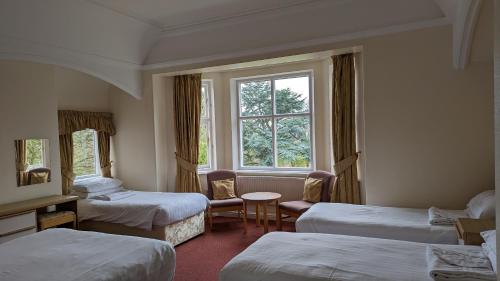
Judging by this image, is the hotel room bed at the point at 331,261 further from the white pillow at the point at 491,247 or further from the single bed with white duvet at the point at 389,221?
the single bed with white duvet at the point at 389,221

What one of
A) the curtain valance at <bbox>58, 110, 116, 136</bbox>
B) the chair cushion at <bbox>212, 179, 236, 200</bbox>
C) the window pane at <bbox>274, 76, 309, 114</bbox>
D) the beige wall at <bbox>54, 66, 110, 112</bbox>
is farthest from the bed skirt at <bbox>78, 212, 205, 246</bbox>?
the window pane at <bbox>274, 76, 309, 114</bbox>

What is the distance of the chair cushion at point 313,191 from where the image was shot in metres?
4.87

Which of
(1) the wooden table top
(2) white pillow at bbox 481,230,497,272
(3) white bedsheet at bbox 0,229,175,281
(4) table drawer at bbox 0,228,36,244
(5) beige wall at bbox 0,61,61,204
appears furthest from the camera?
(1) the wooden table top

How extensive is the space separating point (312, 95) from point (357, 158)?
4.34 ft

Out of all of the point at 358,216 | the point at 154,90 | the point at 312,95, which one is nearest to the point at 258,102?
the point at 312,95

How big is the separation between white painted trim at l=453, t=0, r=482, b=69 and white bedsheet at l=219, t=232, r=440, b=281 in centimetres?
197

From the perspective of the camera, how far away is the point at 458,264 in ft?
6.64

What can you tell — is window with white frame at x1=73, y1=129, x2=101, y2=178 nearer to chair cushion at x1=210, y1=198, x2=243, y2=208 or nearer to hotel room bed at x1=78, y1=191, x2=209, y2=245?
hotel room bed at x1=78, y1=191, x2=209, y2=245

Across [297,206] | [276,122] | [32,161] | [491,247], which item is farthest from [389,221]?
[32,161]

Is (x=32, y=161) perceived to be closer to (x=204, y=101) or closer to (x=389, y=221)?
(x=204, y=101)

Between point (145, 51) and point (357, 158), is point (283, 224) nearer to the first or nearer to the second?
point (357, 158)

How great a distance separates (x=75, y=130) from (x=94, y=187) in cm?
95

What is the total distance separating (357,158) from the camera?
469cm

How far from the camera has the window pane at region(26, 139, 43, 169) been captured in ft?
13.5
